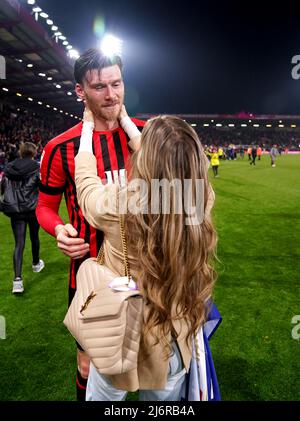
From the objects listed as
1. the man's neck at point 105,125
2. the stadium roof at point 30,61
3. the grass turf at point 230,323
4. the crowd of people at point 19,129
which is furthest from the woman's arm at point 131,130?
the crowd of people at point 19,129

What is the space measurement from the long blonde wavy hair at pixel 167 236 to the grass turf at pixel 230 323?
5.46 feet

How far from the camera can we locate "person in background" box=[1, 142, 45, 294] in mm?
4242

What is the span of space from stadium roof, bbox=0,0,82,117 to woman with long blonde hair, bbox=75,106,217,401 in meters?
13.5

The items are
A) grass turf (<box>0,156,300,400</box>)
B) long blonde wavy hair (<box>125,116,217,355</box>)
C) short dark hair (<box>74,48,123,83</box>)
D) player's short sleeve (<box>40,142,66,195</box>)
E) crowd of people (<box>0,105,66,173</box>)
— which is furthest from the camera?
crowd of people (<box>0,105,66,173</box>)

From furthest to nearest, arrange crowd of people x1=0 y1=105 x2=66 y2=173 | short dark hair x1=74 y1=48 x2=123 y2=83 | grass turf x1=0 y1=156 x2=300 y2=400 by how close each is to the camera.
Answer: crowd of people x1=0 y1=105 x2=66 y2=173
grass turf x1=0 y1=156 x2=300 y2=400
short dark hair x1=74 y1=48 x2=123 y2=83

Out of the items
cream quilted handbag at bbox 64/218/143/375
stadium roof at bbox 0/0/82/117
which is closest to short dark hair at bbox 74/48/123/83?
cream quilted handbag at bbox 64/218/143/375

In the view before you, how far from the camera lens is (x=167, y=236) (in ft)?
3.87

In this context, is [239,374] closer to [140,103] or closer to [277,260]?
[277,260]

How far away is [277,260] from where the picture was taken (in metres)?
5.25

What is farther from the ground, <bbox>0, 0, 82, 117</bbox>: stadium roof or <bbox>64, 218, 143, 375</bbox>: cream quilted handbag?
<bbox>0, 0, 82, 117</bbox>: stadium roof

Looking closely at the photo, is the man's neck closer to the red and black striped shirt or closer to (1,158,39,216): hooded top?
the red and black striped shirt
